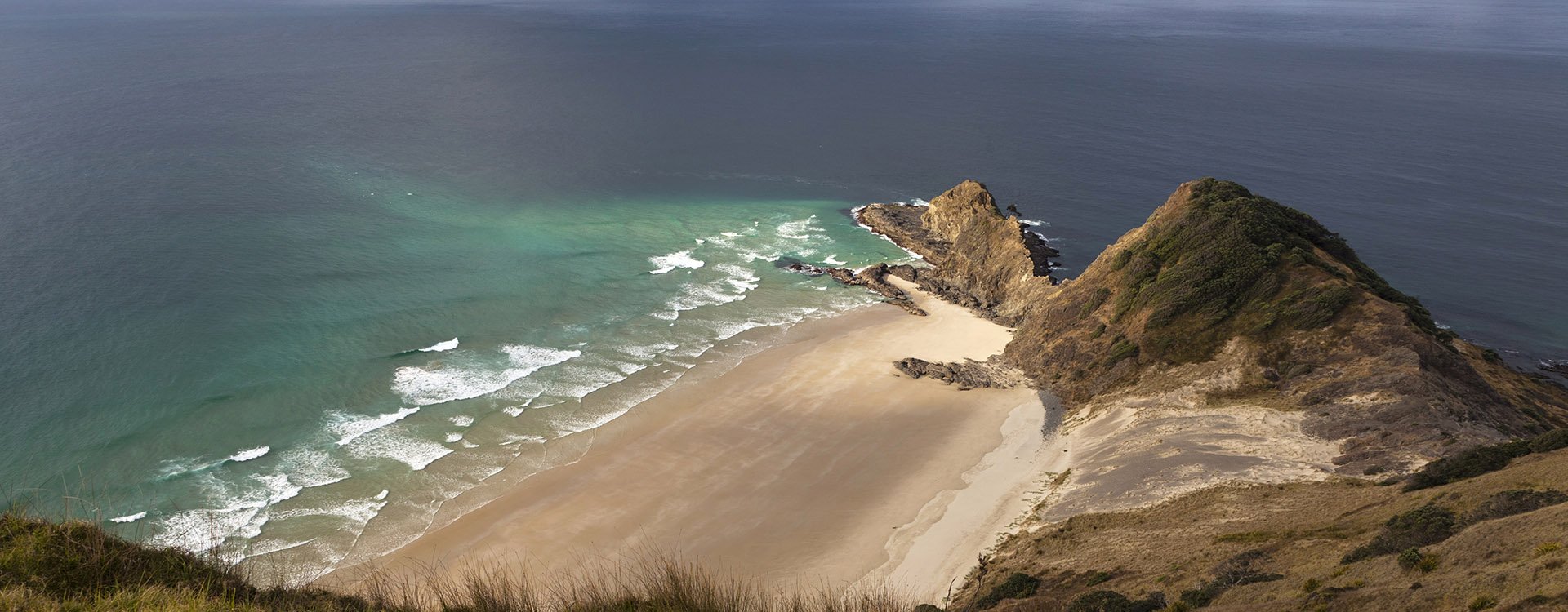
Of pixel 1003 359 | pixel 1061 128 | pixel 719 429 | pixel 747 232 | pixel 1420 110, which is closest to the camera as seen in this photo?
pixel 719 429

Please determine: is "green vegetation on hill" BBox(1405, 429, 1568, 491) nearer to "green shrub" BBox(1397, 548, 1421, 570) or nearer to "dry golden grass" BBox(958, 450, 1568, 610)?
"dry golden grass" BBox(958, 450, 1568, 610)

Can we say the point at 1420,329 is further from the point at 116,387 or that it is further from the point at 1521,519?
the point at 116,387

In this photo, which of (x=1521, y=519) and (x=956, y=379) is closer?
(x=1521, y=519)

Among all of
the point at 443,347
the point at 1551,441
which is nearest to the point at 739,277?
the point at 443,347

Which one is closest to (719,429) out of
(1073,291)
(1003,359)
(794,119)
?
(1003,359)

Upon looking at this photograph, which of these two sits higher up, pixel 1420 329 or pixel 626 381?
pixel 1420 329

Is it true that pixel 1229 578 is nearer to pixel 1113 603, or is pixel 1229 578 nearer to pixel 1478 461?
pixel 1113 603

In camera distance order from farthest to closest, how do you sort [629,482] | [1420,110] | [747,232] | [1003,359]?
[1420,110], [747,232], [1003,359], [629,482]
